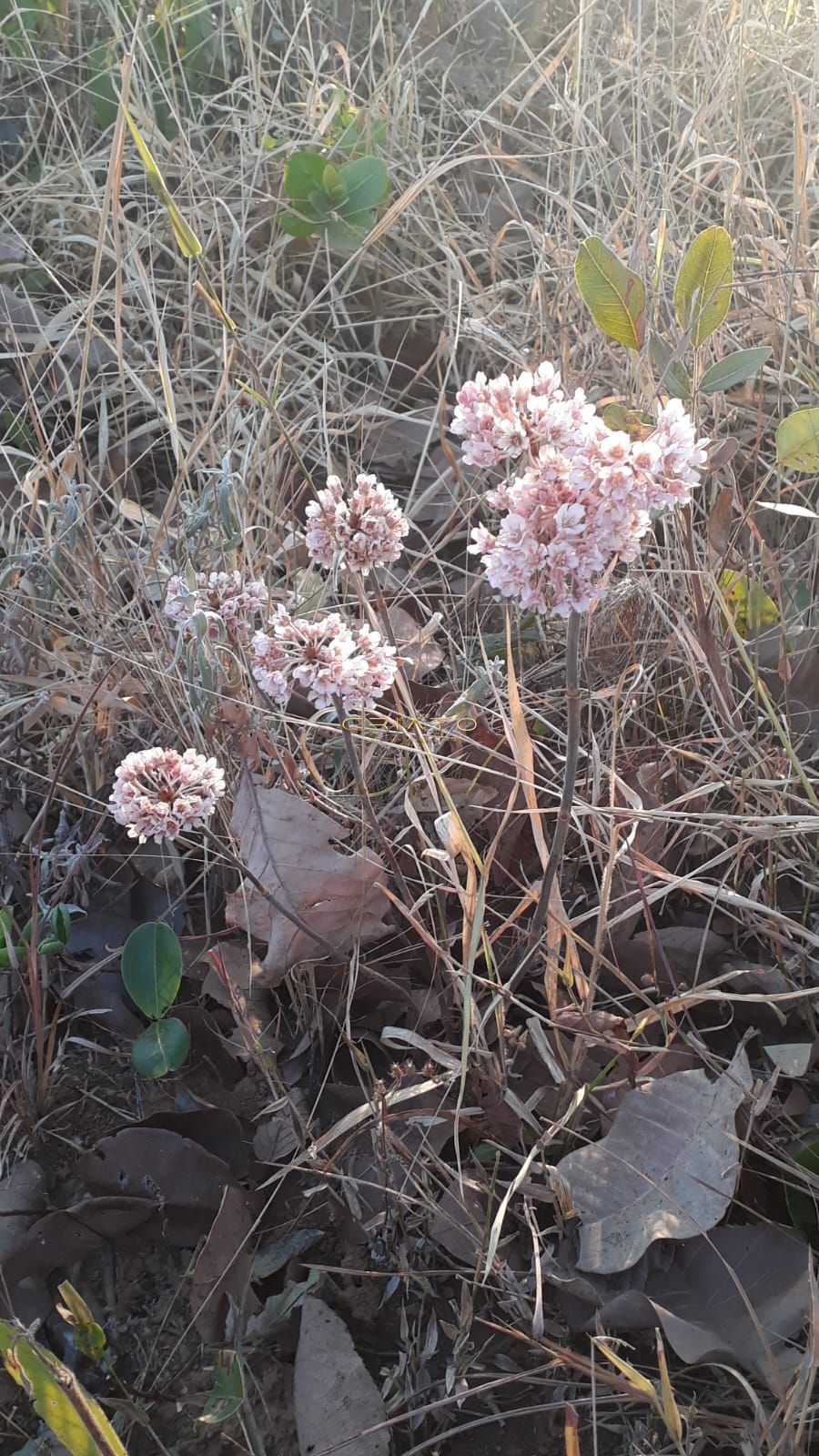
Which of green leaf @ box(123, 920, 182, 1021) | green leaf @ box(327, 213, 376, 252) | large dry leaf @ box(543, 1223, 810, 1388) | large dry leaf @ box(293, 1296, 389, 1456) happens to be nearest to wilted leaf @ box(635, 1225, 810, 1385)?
large dry leaf @ box(543, 1223, 810, 1388)

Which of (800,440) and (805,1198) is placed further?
(800,440)

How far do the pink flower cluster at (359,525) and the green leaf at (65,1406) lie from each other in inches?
Answer: 31.7

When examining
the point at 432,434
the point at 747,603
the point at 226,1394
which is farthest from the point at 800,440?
the point at 226,1394

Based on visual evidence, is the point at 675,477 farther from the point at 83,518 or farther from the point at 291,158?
the point at 291,158

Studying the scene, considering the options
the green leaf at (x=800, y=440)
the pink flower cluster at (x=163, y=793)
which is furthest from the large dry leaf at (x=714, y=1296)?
the green leaf at (x=800, y=440)

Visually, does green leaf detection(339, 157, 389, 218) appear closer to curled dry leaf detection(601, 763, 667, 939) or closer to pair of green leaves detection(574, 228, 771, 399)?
pair of green leaves detection(574, 228, 771, 399)

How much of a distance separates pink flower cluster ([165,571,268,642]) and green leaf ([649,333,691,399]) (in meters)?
0.59

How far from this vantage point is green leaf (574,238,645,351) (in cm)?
132

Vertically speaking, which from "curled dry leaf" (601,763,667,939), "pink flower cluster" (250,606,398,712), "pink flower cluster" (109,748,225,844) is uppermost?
"pink flower cluster" (250,606,398,712)

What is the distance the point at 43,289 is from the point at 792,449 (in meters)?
1.64

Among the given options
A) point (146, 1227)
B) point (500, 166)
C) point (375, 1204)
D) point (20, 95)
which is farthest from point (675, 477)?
point (20, 95)

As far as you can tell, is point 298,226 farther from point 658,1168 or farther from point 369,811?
point 658,1168

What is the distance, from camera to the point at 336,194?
2162 millimetres

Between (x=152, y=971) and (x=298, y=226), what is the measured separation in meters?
1.54
